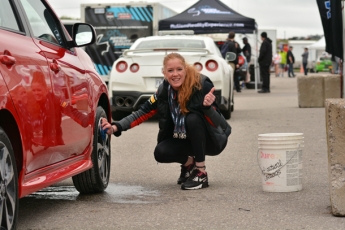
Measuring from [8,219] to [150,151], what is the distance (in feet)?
18.5

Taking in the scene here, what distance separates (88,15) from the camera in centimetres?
2459

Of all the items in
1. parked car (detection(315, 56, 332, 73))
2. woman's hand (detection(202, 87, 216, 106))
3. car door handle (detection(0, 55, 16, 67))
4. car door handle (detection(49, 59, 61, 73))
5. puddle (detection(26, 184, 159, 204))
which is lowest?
parked car (detection(315, 56, 332, 73))

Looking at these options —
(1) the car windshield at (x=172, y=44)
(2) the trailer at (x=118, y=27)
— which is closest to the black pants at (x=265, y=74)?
(2) the trailer at (x=118, y=27)

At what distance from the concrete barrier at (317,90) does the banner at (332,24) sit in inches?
156

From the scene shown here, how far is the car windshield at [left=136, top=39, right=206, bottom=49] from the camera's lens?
14419mm

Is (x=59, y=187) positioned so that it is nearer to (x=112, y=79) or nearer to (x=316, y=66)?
(x=112, y=79)

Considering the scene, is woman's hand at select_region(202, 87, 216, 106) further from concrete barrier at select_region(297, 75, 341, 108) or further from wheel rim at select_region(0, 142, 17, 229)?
concrete barrier at select_region(297, 75, 341, 108)

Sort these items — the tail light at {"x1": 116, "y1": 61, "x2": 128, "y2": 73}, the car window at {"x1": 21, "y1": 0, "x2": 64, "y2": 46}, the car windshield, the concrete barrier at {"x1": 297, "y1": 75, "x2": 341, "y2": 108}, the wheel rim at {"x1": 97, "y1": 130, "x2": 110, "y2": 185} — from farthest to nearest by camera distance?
1. the concrete barrier at {"x1": 297, "y1": 75, "x2": 341, "y2": 108}
2. the car windshield
3. the tail light at {"x1": 116, "y1": 61, "x2": 128, "y2": 73}
4. the wheel rim at {"x1": 97, "y1": 130, "x2": 110, "y2": 185}
5. the car window at {"x1": 21, "y1": 0, "x2": 64, "y2": 46}

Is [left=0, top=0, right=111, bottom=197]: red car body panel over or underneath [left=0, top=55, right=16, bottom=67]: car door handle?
underneath

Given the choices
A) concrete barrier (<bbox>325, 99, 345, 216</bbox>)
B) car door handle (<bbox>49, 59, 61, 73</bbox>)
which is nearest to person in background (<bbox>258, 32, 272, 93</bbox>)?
concrete barrier (<bbox>325, 99, 345, 216</bbox>)

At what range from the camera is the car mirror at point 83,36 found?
6.55m

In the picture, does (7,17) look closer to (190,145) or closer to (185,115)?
(185,115)

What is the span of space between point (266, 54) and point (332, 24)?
10629mm

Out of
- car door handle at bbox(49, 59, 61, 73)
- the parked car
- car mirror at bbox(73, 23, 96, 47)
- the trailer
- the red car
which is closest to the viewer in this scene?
the red car
